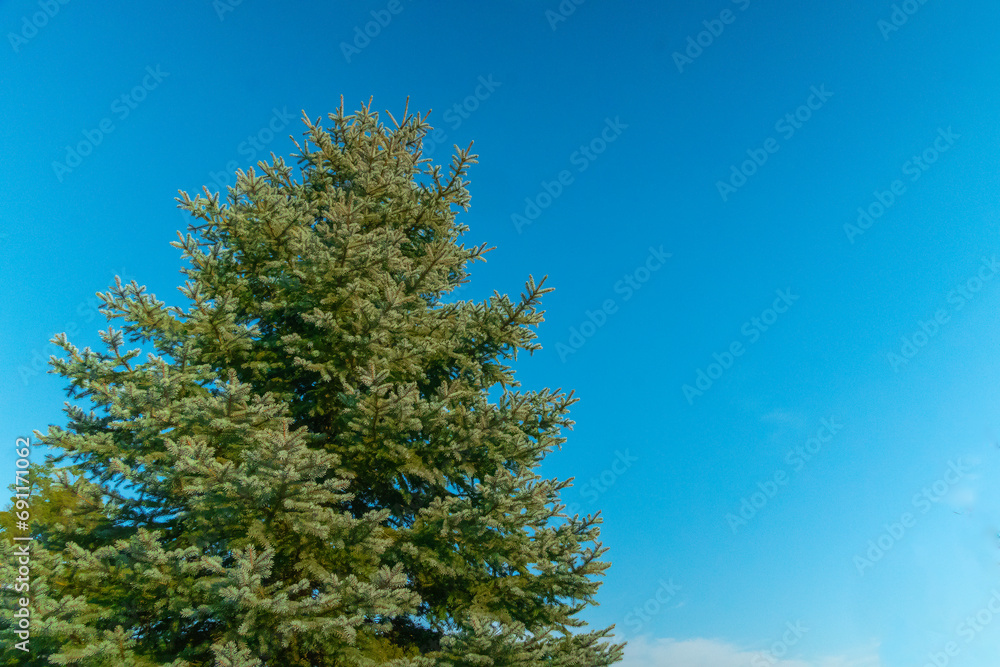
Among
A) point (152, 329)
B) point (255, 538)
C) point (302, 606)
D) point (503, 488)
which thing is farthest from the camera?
point (152, 329)

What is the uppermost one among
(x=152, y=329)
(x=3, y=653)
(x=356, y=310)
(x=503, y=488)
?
(x=356, y=310)

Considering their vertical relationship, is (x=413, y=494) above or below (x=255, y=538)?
above

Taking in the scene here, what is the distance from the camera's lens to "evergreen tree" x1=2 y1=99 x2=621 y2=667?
5.91 m

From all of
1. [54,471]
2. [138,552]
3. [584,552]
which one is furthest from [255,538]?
[584,552]

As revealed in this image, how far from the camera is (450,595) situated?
768cm

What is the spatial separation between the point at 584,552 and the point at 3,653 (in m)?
6.77

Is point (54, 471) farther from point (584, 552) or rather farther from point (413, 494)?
point (584, 552)

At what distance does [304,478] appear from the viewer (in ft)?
19.7

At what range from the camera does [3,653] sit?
5.79 metres

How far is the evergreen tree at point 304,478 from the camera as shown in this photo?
591 centimetres

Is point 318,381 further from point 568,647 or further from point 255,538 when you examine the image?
point 568,647

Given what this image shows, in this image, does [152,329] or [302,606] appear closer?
[302,606]

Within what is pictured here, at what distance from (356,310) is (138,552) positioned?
3943mm

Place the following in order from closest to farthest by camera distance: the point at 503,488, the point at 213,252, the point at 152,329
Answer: the point at 503,488, the point at 152,329, the point at 213,252
